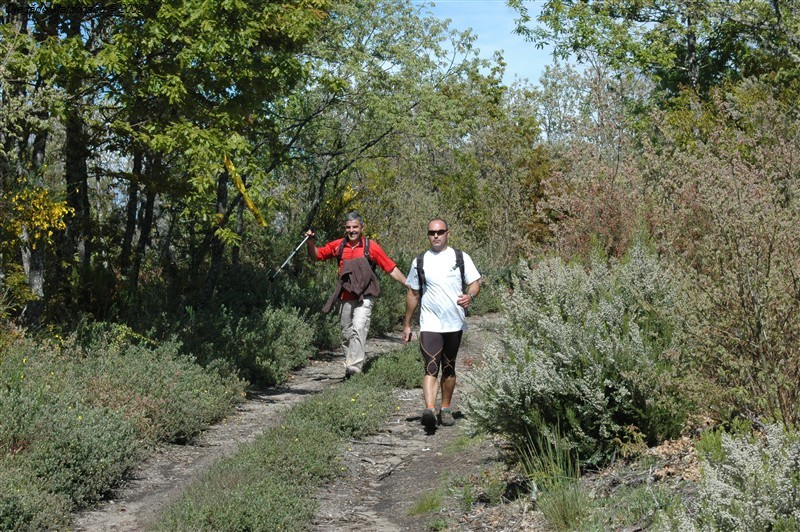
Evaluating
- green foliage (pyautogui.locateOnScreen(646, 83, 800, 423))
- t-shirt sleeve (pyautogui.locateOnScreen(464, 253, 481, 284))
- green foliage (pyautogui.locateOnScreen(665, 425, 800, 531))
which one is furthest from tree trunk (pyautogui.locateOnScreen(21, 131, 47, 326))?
green foliage (pyautogui.locateOnScreen(665, 425, 800, 531))

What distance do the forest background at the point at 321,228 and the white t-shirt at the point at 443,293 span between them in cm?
110

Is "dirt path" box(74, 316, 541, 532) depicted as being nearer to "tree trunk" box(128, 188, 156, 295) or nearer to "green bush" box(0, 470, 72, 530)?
"green bush" box(0, 470, 72, 530)

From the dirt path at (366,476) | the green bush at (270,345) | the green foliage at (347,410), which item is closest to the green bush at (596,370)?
the dirt path at (366,476)

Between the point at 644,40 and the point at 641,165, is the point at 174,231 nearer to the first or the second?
the point at 641,165

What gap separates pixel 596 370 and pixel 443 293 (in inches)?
126

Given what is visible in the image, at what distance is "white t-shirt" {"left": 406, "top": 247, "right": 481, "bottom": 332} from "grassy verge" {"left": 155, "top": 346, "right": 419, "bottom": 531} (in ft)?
4.16

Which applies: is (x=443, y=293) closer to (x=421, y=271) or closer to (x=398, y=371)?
(x=421, y=271)

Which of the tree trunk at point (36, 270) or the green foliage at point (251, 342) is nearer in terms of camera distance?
the tree trunk at point (36, 270)

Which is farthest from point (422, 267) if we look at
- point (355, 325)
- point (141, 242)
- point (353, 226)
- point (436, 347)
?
point (141, 242)

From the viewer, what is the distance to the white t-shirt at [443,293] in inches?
366

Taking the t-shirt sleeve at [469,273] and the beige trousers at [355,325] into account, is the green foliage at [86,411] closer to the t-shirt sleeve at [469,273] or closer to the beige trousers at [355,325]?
the beige trousers at [355,325]

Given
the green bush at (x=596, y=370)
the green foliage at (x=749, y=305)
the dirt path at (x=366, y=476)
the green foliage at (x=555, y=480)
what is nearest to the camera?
the green foliage at (x=749, y=305)

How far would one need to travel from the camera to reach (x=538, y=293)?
7.16 m

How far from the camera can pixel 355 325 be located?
38.4ft
